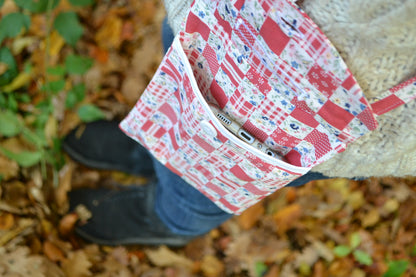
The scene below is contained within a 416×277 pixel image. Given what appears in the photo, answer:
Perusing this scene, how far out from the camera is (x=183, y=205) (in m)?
0.96

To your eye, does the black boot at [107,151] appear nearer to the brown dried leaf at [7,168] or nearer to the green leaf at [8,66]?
the brown dried leaf at [7,168]

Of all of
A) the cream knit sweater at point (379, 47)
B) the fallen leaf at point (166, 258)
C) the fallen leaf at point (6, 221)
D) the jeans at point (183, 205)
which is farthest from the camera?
the fallen leaf at point (166, 258)

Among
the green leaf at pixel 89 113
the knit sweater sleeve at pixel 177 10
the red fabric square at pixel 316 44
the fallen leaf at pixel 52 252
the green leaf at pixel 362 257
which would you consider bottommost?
the fallen leaf at pixel 52 252

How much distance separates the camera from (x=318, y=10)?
1.41ft

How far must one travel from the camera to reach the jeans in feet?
2.97

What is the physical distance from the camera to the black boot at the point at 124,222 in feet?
3.97

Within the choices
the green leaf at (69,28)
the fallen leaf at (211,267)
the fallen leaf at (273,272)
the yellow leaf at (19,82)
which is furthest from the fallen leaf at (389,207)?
the yellow leaf at (19,82)

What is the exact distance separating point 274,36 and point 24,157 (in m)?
1.11

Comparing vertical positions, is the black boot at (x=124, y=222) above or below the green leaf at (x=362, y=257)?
below

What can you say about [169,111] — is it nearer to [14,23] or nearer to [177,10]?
[177,10]

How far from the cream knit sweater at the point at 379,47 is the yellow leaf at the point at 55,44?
1.28 metres

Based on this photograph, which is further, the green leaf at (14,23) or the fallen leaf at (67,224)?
the fallen leaf at (67,224)

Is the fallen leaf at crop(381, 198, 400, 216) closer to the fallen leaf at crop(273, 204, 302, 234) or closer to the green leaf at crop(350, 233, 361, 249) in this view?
the green leaf at crop(350, 233, 361, 249)

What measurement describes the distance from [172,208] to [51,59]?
90 cm
